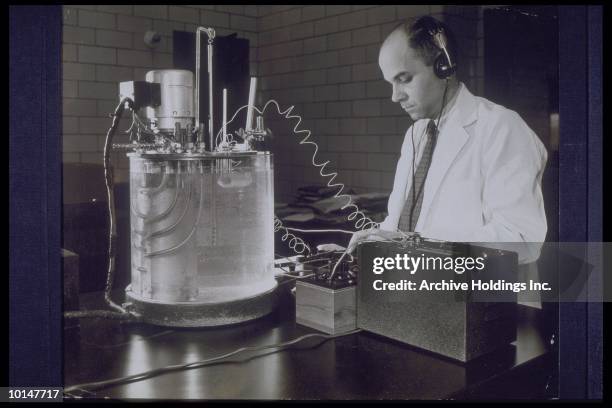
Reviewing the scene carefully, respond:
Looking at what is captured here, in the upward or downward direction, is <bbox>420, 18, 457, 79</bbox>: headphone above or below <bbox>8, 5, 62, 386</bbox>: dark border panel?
above

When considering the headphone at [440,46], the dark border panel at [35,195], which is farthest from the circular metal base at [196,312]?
the headphone at [440,46]

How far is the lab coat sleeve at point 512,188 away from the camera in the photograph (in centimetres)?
87

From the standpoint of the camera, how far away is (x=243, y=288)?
0.92 m

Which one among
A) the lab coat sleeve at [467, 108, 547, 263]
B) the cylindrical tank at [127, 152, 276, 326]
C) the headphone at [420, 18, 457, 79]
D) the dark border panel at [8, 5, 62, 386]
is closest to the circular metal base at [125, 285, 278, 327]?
the cylindrical tank at [127, 152, 276, 326]

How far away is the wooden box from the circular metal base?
78 millimetres

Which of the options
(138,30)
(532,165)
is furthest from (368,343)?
(138,30)

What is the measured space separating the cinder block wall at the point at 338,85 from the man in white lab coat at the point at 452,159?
3 centimetres

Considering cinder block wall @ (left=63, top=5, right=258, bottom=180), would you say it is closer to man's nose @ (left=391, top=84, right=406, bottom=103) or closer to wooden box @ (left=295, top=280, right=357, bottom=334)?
man's nose @ (left=391, top=84, right=406, bottom=103)

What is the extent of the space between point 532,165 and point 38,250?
75cm

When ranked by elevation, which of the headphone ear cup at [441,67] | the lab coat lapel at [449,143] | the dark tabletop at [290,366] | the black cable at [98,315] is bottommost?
the dark tabletop at [290,366]

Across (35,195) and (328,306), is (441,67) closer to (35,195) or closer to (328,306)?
(328,306)

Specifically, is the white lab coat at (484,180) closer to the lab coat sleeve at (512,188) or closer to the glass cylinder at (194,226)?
the lab coat sleeve at (512,188)

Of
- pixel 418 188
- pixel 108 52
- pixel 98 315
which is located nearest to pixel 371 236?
pixel 418 188

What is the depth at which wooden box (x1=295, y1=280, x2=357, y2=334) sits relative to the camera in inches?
33.6
